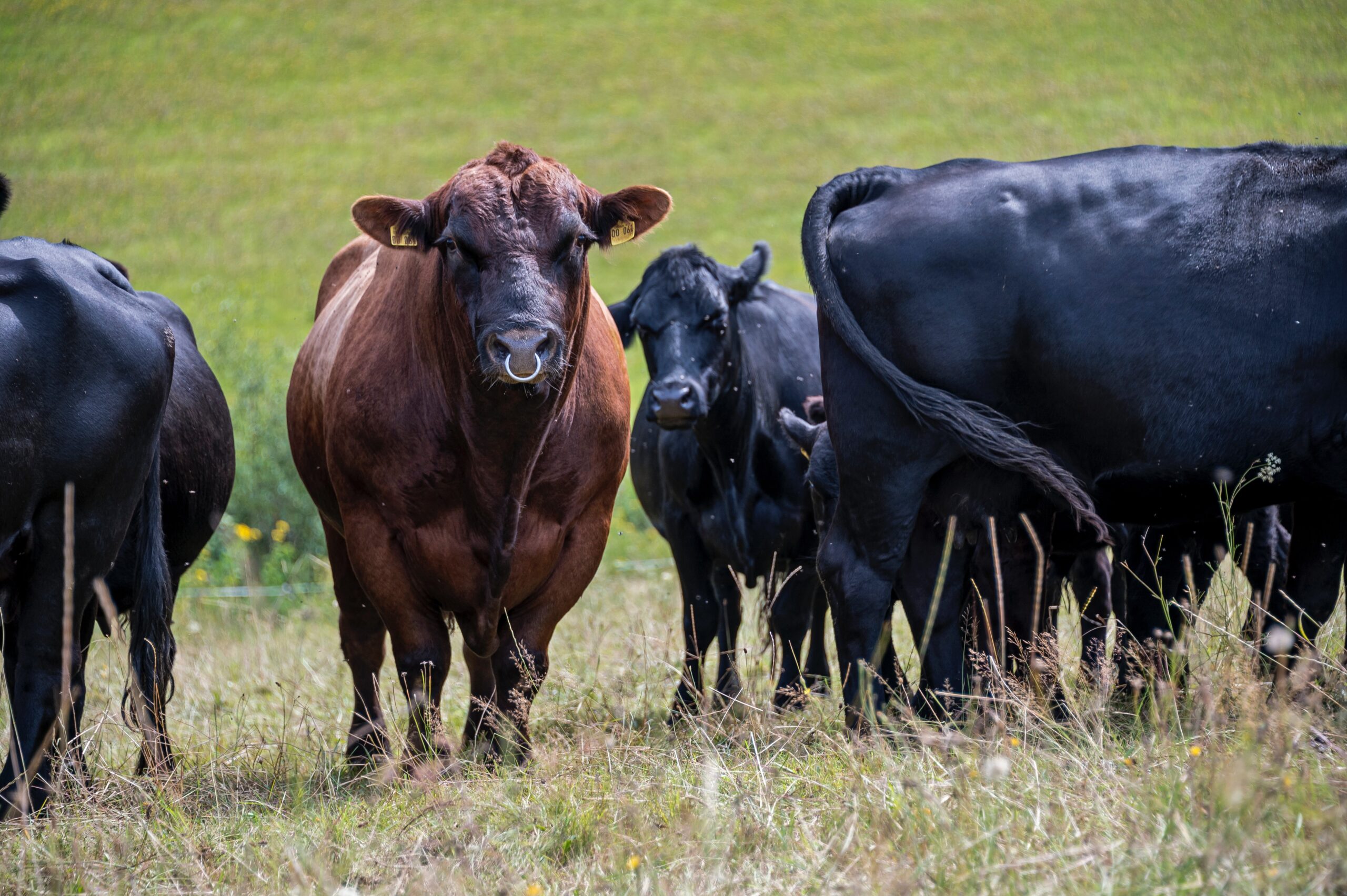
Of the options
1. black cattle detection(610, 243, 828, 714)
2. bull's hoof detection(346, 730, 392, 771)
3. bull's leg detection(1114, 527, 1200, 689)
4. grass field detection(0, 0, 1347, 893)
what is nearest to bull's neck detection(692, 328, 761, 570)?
black cattle detection(610, 243, 828, 714)

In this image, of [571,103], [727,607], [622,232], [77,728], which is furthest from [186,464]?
[571,103]

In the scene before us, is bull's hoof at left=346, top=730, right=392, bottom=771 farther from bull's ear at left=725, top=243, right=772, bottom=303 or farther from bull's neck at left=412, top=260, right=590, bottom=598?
bull's ear at left=725, top=243, right=772, bottom=303

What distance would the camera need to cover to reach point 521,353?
3.98 metres

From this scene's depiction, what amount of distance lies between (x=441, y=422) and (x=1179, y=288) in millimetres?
2533

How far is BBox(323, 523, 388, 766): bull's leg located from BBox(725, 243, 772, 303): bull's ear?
2.37m

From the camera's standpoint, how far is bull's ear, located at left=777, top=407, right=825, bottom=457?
220 inches

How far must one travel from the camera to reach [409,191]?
79.9 ft

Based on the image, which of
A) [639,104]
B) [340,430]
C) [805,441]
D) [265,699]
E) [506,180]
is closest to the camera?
[506,180]

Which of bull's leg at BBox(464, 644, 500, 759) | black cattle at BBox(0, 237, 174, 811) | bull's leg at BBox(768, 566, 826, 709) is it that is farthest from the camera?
bull's leg at BBox(768, 566, 826, 709)

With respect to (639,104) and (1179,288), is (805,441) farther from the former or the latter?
(639,104)

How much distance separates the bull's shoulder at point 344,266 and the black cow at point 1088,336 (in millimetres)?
3006

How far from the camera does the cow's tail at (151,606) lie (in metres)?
4.64

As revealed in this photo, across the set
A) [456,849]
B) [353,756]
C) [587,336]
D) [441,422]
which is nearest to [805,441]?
[587,336]

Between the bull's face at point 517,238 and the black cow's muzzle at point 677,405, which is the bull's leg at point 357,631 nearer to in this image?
the black cow's muzzle at point 677,405
